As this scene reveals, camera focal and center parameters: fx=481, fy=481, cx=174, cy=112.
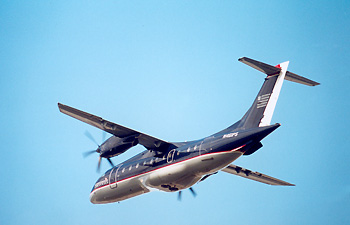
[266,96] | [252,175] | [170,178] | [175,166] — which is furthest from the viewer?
[252,175]

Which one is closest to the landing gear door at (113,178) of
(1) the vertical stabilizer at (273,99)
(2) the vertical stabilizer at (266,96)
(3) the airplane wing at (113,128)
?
(3) the airplane wing at (113,128)

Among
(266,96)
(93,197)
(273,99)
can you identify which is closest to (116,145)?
(93,197)

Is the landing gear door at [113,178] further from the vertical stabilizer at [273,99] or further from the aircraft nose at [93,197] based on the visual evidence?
the vertical stabilizer at [273,99]

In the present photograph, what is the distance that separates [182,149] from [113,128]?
12.0 ft

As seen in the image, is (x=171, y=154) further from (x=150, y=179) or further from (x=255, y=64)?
(x=255, y=64)

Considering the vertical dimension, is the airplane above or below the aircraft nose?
above

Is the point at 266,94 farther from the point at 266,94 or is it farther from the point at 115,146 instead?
the point at 115,146

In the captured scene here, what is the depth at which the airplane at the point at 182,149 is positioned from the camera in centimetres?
2256

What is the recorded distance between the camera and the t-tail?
75.0ft

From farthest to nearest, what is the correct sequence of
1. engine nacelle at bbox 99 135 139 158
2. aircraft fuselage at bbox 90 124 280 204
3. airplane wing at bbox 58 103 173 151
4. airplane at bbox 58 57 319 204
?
engine nacelle at bbox 99 135 139 158, airplane wing at bbox 58 103 173 151, airplane at bbox 58 57 319 204, aircraft fuselage at bbox 90 124 280 204

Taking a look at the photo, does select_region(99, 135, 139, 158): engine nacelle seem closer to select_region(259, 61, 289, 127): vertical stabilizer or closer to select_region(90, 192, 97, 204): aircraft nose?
select_region(90, 192, 97, 204): aircraft nose

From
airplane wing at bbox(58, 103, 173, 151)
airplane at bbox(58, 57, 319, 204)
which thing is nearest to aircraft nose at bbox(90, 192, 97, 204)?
airplane at bbox(58, 57, 319, 204)

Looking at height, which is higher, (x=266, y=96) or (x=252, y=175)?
(x=266, y=96)

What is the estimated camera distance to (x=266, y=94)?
923 inches
